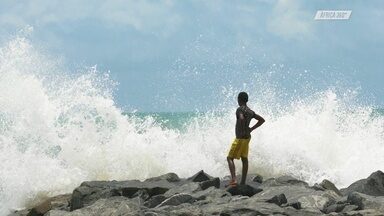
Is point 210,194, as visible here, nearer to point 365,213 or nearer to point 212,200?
point 212,200

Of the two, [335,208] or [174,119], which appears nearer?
[335,208]

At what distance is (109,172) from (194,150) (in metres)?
2.12

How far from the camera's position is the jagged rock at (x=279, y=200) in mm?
7398

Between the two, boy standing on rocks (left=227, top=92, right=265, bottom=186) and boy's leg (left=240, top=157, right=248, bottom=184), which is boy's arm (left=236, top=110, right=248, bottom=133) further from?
boy's leg (left=240, top=157, right=248, bottom=184)

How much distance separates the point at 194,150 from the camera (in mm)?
14703

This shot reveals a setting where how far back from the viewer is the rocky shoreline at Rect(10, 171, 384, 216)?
6926mm

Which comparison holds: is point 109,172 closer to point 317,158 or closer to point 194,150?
point 194,150

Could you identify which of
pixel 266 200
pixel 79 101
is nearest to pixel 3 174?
pixel 79 101

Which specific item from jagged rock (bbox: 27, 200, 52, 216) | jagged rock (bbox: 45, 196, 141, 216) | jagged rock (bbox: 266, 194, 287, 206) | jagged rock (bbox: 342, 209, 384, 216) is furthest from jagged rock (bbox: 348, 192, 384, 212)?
jagged rock (bbox: 27, 200, 52, 216)

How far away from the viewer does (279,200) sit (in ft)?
24.5

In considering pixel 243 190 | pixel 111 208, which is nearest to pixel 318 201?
pixel 243 190

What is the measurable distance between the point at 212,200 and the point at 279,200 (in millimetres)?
792

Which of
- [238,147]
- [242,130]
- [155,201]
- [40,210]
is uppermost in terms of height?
[242,130]

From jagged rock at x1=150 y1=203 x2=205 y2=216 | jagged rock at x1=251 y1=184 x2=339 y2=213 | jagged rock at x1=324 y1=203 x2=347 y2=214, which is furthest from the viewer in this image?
jagged rock at x1=251 y1=184 x2=339 y2=213
